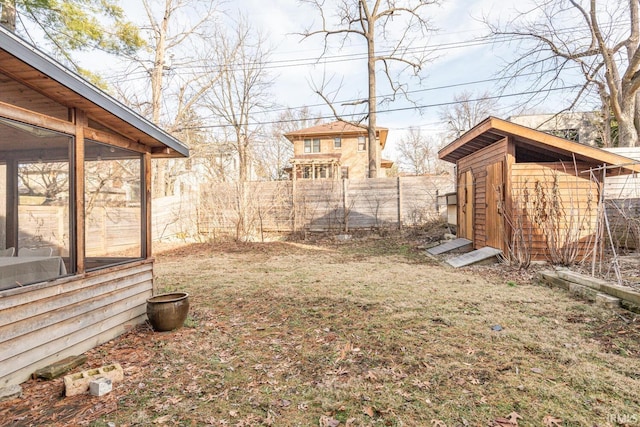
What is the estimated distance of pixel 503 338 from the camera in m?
3.50

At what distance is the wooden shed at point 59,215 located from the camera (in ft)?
8.82

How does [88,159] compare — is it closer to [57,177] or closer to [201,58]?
[57,177]

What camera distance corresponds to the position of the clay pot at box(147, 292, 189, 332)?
12.7 ft

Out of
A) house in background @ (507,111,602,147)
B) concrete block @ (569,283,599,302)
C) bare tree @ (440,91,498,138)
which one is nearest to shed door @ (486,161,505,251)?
concrete block @ (569,283,599,302)

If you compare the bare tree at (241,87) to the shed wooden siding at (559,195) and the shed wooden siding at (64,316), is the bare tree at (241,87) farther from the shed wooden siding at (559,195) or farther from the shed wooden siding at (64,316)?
the shed wooden siding at (64,316)

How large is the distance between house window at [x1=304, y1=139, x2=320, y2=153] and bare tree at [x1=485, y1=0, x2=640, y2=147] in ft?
49.3

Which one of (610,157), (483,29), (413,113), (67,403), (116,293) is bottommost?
(67,403)

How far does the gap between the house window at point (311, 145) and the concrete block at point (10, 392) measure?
2444cm

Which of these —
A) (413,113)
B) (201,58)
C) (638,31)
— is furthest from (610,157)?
(201,58)

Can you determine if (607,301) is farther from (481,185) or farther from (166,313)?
(166,313)

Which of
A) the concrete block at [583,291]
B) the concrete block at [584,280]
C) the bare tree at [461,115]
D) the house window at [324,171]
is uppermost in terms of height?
the bare tree at [461,115]

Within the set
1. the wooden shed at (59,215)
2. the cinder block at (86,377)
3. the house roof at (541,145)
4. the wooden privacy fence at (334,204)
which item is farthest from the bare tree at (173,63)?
the cinder block at (86,377)

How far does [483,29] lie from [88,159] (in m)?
14.6

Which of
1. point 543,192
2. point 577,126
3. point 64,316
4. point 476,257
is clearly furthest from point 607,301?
point 577,126
